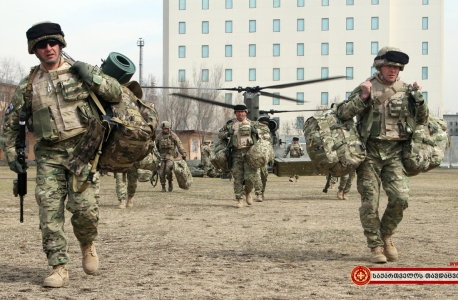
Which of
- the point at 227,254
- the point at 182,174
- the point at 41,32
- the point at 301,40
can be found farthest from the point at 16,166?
the point at 301,40

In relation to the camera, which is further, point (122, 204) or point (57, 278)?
point (122, 204)

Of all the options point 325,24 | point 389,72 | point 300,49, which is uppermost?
point 325,24

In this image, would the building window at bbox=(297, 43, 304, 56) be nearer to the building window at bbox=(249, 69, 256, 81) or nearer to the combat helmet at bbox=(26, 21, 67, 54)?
the building window at bbox=(249, 69, 256, 81)

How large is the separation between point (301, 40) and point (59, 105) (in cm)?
8259

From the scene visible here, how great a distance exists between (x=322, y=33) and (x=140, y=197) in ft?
232

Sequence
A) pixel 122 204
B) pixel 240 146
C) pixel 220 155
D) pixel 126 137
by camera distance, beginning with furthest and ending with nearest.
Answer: pixel 220 155 → pixel 240 146 → pixel 122 204 → pixel 126 137

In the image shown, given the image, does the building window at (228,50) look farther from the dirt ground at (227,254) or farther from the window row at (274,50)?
the dirt ground at (227,254)

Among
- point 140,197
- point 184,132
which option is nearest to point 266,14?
point 184,132

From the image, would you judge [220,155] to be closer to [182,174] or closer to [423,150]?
[182,174]

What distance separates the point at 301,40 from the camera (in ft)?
287

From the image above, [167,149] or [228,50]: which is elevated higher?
[228,50]

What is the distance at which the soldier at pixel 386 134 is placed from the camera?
771cm

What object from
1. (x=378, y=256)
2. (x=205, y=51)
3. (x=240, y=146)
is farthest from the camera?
(x=205, y=51)

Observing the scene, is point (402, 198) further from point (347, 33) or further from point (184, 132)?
point (347, 33)
